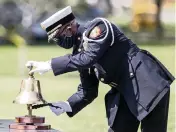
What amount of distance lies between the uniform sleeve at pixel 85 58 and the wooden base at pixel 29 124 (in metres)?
0.55

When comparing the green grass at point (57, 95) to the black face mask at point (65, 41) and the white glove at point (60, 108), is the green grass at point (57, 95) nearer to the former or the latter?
the white glove at point (60, 108)

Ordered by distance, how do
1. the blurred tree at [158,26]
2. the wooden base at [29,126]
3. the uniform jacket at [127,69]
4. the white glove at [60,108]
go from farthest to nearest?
the blurred tree at [158,26] < the white glove at [60,108] < the uniform jacket at [127,69] < the wooden base at [29,126]

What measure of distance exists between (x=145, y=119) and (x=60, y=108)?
67 cm

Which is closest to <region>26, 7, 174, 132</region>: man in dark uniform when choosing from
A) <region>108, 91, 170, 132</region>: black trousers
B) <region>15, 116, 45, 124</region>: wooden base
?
<region>108, 91, 170, 132</region>: black trousers

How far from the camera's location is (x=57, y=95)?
1538 cm

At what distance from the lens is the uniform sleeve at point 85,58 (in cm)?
594

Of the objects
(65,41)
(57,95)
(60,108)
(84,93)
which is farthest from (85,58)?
(57,95)

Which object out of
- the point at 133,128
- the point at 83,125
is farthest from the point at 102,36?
the point at 83,125

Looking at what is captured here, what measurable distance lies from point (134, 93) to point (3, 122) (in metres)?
1.07

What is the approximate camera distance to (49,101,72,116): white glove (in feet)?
20.3

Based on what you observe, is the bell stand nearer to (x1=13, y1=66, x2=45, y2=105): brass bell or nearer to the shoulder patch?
(x1=13, y1=66, x2=45, y2=105): brass bell

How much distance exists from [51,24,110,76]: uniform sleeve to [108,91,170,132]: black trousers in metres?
0.56

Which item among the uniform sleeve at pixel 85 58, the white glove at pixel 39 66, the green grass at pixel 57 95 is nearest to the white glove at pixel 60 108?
the uniform sleeve at pixel 85 58

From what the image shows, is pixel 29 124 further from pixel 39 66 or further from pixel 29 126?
pixel 39 66
